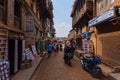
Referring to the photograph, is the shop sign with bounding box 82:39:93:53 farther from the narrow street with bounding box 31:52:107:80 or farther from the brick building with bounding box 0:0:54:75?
the brick building with bounding box 0:0:54:75

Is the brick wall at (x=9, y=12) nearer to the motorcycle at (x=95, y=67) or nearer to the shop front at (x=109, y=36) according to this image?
the motorcycle at (x=95, y=67)

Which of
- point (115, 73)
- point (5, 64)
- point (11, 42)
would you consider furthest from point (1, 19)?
point (115, 73)

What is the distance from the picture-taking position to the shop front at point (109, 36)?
1533 centimetres

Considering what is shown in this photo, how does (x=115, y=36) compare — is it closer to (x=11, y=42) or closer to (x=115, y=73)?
(x=115, y=73)

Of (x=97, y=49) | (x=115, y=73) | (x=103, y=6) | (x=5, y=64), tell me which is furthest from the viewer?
(x=97, y=49)

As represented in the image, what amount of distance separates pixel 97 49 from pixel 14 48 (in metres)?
10.4

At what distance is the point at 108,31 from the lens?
1847 cm

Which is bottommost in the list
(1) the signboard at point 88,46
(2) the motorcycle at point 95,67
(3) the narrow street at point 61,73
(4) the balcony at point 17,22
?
(3) the narrow street at point 61,73

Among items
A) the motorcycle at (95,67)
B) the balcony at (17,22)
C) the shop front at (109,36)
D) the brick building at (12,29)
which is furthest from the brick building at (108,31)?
the balcony at (17,22)

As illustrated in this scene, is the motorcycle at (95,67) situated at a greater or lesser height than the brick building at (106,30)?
lesser

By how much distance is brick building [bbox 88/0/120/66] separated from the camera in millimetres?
15513

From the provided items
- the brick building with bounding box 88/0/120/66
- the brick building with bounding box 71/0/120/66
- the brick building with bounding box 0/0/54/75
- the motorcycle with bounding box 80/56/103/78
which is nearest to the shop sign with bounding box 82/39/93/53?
the brick building with bounding box 71/0/120/66

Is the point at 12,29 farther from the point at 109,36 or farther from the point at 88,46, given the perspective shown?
the point at 88,46

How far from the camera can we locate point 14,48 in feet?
47.3
